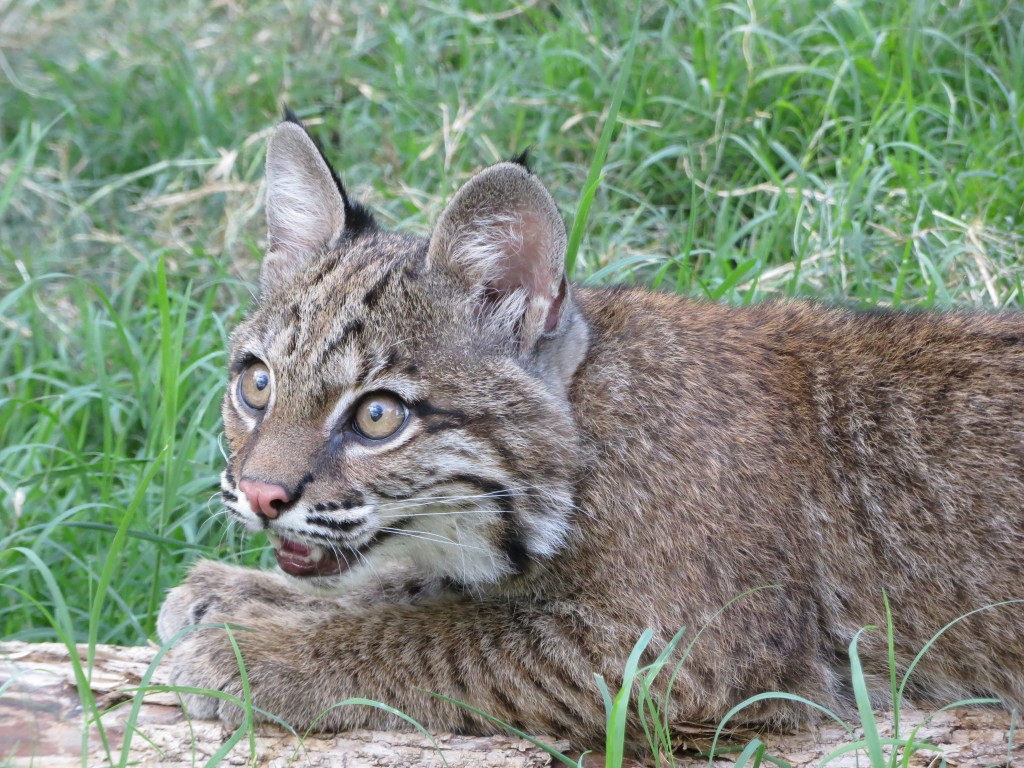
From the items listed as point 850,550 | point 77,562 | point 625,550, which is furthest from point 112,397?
point 850,550

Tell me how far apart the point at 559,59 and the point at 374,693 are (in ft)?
17.6

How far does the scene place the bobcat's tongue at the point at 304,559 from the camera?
4.29 meters

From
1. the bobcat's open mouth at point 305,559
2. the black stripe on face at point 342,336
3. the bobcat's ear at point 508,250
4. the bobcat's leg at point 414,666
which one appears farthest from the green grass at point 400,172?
the bobcat's ear at point 508,250

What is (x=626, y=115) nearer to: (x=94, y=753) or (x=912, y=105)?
(x=912, y=105)

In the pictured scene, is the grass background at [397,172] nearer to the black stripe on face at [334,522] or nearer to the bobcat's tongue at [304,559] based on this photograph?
the bobcat's tongue at [304,559]

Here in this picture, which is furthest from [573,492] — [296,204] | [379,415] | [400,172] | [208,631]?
[400,172]

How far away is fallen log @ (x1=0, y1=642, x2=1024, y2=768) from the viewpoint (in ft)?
13.2

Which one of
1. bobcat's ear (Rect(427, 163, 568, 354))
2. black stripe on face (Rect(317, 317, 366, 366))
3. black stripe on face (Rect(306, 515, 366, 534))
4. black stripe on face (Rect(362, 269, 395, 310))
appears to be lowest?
black stripe on face (Rect(306, 515, 366, 534))


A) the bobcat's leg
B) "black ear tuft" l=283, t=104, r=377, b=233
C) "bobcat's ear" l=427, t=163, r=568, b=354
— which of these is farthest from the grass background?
"bobcat's ear" l=427, t=163, r=568, b=354

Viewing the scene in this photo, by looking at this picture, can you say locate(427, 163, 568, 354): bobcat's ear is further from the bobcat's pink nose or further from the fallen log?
the fallen log

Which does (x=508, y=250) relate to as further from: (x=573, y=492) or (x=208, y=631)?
(x=208, y=631)

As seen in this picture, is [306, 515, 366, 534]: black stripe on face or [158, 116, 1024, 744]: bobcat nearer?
[306, 515, 366, 534]: black stripe on face

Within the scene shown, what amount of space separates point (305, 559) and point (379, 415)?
0.55 m

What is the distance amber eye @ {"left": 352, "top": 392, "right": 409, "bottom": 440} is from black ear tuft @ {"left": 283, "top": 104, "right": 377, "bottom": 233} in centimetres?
95
